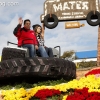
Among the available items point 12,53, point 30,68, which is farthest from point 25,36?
point 30,68

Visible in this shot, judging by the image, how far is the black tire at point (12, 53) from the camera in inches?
259

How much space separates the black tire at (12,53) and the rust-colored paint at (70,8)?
12852 millimetres

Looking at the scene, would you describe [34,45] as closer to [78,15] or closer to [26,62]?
[26,62]

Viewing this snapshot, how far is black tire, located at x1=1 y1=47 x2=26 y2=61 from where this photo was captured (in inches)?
259

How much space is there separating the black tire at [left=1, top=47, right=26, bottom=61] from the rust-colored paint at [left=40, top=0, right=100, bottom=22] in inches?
506

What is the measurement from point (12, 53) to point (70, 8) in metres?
13.5

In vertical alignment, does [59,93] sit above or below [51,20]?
below

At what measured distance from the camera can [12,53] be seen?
668 cm

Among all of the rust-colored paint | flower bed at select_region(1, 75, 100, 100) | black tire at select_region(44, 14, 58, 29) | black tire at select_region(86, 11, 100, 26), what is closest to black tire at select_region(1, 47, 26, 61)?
flower bed at select_region(1, 75, 100, 100)

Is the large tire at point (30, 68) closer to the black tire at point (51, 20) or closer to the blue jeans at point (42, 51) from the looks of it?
the blue jeans at point (42, 51)

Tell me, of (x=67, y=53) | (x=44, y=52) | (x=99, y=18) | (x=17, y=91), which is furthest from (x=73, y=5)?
(x=67, y=53)

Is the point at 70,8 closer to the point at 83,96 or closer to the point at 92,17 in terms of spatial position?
the point at 92,17

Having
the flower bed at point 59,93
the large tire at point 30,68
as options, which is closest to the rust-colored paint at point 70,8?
the large tire at point 30,68

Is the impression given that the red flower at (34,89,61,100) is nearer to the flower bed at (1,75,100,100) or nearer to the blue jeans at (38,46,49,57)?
the flower bed at (1,75,100,100)
